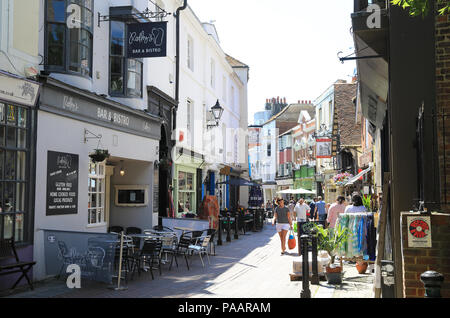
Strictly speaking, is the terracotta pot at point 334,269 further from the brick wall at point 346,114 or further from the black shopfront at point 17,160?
the brick wall at point 346,114

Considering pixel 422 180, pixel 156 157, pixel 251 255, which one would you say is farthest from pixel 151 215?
pixel 422 180

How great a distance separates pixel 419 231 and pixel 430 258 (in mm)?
330

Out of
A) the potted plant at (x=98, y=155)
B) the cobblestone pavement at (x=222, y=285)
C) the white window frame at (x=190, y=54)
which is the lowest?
the cobblestone pavement at (x=222, y=285)

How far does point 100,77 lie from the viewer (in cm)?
1346

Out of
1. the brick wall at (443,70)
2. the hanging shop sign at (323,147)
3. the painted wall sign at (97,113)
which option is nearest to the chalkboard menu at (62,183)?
the painted wall sign at (97,113)

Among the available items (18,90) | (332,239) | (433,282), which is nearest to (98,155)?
(18,90)

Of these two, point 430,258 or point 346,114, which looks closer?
point 430,258

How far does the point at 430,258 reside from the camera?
230 inches

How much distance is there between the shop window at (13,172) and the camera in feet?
30.8

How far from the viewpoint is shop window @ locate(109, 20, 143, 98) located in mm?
14133

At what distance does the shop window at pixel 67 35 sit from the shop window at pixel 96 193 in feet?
8.95

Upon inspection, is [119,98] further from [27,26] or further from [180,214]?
[180,214]

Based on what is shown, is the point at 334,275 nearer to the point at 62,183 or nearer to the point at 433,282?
the point at 433,282

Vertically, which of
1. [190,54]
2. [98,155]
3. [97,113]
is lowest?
[98,155]
